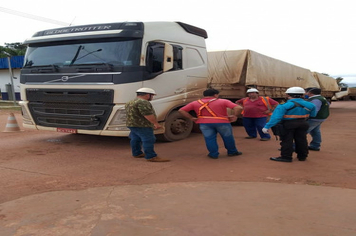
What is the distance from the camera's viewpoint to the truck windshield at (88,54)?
6.52m

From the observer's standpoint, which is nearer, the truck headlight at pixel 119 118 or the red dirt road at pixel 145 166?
the red dirt road at pixel 145 166

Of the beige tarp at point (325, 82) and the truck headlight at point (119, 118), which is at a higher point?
the truck headlight at point (119, 118)

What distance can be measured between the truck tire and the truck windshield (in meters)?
1.80

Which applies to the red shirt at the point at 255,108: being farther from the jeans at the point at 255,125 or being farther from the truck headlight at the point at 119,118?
the truck headlight at the point at 119,118

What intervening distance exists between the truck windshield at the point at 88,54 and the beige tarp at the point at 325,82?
664 inches

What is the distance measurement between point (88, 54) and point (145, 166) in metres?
2.89

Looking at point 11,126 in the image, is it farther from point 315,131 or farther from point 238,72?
point 315,131

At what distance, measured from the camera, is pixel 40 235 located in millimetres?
2891

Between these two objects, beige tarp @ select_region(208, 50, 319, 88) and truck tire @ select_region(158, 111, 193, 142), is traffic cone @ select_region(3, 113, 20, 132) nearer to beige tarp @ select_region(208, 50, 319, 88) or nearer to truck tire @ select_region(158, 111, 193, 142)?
truck tire @ select_region(158, 111, 193, 142)

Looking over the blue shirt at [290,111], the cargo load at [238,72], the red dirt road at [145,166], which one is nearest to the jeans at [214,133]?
the red dirt road at [145,166]

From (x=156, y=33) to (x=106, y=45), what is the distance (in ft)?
3.79

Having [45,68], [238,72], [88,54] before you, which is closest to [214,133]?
[88,54]

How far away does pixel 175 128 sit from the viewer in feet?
25.9

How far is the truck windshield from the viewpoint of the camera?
6.52 meters
